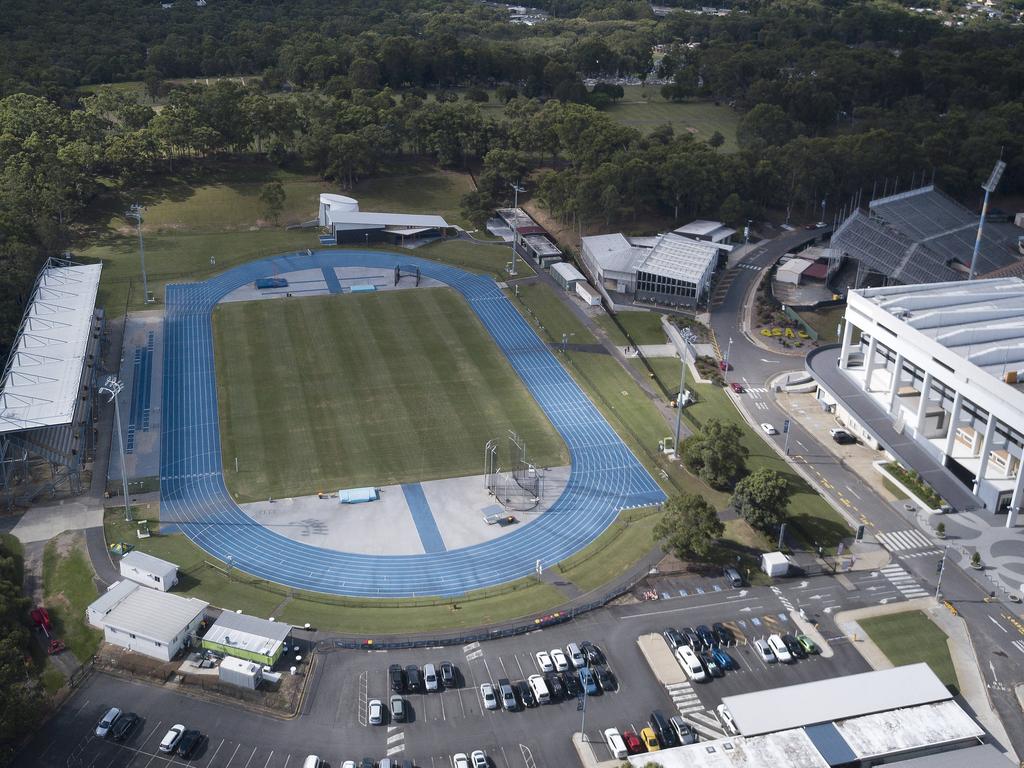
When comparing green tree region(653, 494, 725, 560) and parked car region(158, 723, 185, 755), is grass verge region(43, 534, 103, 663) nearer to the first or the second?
parked car region(158, 723, 185, 755)

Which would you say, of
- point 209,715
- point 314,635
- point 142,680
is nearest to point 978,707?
point 314,635

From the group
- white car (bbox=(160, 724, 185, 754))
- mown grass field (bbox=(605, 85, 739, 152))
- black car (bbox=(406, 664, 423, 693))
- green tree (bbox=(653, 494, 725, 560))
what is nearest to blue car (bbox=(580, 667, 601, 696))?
black car (bbox=(406, 664, 423, 693))

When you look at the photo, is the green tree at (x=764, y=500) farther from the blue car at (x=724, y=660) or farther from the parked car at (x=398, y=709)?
the parked car at (x=398, y=709)

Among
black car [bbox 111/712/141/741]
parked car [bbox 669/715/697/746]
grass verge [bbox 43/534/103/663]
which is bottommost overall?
parked car [bbox 669/715/697/746]

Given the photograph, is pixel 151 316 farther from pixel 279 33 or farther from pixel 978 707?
pixel 279 33

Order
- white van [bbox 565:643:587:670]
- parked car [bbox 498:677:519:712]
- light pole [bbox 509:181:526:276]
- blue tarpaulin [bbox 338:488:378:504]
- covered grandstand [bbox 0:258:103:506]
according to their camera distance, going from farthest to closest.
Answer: light pole [bbox 509:181:526:276] → blue tarpaulin [bbox 338:488:378:504] → covered grandstand [bbox 0:258:103:506] → white van [bbox 565:643:587:670] → parked car [bbox 498:677:519:712]

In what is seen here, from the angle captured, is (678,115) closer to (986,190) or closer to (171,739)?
(986,190)
